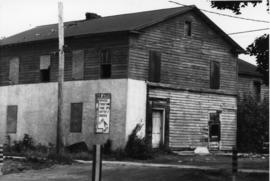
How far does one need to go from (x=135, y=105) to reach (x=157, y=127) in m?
2.16

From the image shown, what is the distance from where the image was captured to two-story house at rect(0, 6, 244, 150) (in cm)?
2861

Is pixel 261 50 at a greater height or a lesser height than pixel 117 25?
lesser

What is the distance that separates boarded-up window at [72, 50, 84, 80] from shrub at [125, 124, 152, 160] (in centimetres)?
436

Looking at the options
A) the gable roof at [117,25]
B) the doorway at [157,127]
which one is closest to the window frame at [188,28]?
the gable roof at [117,25]

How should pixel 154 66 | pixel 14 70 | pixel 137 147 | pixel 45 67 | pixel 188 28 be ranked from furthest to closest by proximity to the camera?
pixel 14 70 → pixel 45 67 → pixel 188 28 → pixel 154 66 → pixel 137 147

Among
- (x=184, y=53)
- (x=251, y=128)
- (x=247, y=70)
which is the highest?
(x=247, y=70)

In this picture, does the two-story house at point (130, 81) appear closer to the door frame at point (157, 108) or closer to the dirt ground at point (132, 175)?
the door frame at point (157, 108)

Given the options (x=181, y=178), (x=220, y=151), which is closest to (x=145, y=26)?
(x=220, y=151)

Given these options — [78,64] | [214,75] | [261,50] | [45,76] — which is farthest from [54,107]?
[261,50]

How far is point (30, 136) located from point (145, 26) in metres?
9.24

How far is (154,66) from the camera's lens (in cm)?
2939

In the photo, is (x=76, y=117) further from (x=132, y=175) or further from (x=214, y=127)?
(x=132, y=175)

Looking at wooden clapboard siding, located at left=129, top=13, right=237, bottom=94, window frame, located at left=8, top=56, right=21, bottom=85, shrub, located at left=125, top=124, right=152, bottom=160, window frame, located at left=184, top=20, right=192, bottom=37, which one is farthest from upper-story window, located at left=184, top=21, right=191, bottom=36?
window frame, located at left=8, top=56, right=21, bottom=85

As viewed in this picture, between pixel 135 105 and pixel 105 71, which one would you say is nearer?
pixel 135 105
